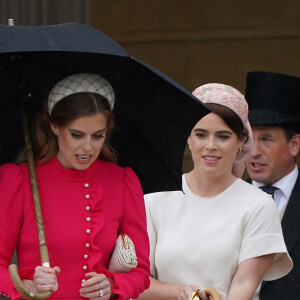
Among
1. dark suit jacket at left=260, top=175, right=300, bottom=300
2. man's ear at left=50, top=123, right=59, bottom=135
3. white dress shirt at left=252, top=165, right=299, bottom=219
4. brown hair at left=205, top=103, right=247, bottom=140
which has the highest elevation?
man's ear at left=50, top=123, right=59, bottom=135

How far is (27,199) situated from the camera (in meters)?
4.36

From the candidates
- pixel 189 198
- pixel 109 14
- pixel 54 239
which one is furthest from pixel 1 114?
pixel 109 14

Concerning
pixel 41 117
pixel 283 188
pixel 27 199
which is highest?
pixel 41 117

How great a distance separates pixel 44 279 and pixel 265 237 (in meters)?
1.48

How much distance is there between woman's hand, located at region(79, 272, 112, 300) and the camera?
4254mm

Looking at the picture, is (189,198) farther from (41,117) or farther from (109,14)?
(109,14)

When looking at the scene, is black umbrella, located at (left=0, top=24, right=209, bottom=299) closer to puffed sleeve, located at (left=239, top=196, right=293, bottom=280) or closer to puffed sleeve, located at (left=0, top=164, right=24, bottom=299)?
puffed sleeve, located at (left=0, top=164, right=24, bottom=299)

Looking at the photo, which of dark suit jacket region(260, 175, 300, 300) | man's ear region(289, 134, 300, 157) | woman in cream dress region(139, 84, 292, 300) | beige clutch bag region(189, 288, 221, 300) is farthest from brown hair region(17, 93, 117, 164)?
man's ear region(289, 134, 300, 157)

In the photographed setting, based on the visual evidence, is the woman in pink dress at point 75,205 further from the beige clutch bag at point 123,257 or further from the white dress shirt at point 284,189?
the white dress shirt at point 284,189

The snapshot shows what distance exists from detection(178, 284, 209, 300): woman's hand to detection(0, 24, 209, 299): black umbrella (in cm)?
56

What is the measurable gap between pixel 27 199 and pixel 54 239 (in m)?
0.18

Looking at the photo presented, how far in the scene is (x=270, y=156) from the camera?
21.2 ft

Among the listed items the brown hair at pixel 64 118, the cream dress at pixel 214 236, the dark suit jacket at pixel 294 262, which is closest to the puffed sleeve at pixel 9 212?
the brown hair at pixel 64 118

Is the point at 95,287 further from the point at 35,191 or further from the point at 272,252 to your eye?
the point at 272,252
